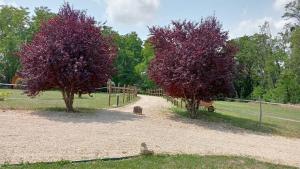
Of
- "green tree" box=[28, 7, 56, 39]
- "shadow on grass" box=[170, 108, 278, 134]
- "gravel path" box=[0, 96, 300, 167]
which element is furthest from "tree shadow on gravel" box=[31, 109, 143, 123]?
"green tree" box=[28, 7, 56, 39]

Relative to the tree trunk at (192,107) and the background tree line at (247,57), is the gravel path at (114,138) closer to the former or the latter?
the tree trunk at (192,107)

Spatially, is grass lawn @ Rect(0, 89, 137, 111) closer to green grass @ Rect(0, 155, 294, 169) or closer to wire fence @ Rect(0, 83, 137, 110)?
wire fence @ Rect(0, 83, 137, 110)

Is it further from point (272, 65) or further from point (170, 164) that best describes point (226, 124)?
point (272, 65)

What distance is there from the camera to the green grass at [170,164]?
28.1 ft

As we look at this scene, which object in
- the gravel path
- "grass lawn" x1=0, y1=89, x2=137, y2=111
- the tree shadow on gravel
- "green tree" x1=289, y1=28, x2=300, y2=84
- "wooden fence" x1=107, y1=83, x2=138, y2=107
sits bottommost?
the gravel path

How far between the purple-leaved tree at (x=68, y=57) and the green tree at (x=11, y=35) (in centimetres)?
4114

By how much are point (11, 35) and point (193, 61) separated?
4835 centimetres

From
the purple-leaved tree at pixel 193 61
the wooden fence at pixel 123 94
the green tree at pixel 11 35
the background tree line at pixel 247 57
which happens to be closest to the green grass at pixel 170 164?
the purple-leaved tree at pixel 193 61

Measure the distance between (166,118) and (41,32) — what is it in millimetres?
6344

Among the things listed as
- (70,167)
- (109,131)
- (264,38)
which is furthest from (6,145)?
(264,38)

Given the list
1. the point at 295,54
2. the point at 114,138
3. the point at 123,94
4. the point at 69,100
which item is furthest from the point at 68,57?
the point at 295,54

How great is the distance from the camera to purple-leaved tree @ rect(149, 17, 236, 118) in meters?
18.2

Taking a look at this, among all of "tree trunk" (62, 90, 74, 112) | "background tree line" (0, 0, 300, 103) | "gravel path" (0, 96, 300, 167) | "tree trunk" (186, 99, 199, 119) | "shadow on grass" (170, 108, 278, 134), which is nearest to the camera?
"gravel path" (0, 96, 300, 167)

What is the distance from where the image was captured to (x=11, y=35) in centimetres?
6094
